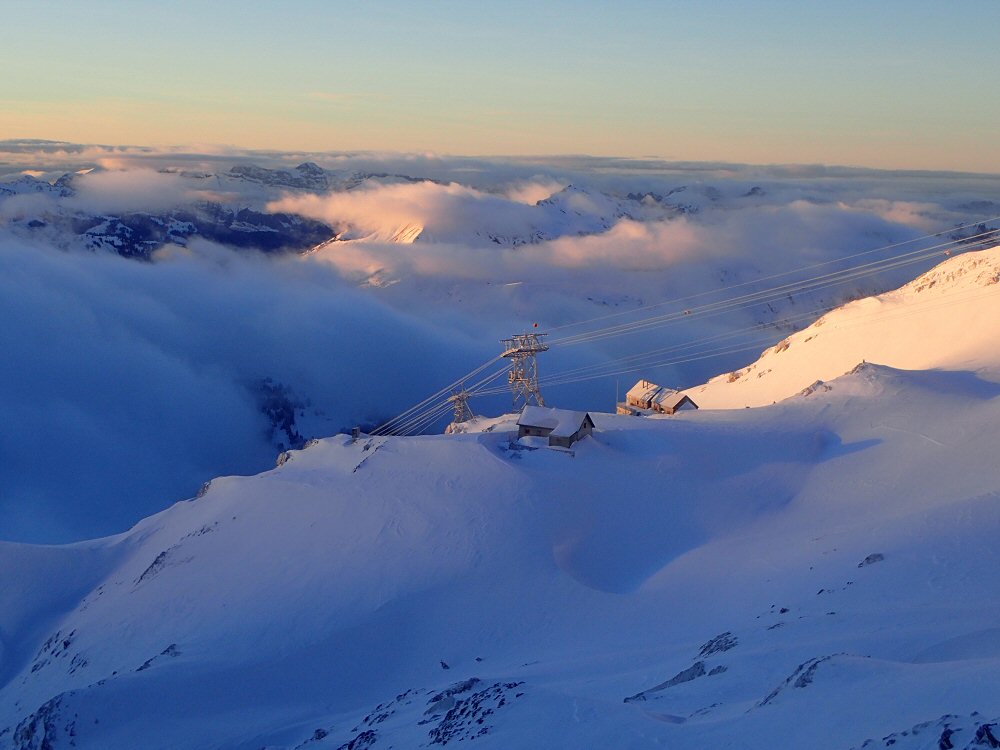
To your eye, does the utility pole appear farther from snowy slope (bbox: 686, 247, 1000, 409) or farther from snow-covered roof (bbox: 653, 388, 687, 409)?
snowy slope (bbox: 686, 247, 1000, 409)

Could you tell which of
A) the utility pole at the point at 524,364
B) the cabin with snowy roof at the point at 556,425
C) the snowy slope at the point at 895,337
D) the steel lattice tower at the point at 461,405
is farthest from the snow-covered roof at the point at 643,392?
the cabin with snowy roof at the point at 556,425

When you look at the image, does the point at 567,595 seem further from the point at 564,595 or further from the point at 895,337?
the point at 895,337

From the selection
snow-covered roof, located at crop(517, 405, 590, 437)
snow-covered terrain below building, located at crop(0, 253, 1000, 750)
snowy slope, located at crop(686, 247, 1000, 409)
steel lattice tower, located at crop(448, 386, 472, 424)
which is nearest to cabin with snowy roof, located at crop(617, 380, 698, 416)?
snowy slope, located at crop(686, 247, 1000, 409)

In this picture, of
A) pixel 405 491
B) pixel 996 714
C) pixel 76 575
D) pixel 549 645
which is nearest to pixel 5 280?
pixel 76 575

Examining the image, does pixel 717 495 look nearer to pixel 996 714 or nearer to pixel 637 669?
pixel 637 669

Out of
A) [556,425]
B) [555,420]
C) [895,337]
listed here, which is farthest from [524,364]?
[895,337]

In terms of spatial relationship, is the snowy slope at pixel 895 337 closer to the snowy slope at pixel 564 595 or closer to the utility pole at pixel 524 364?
the snowy slope at pixel 564 595
